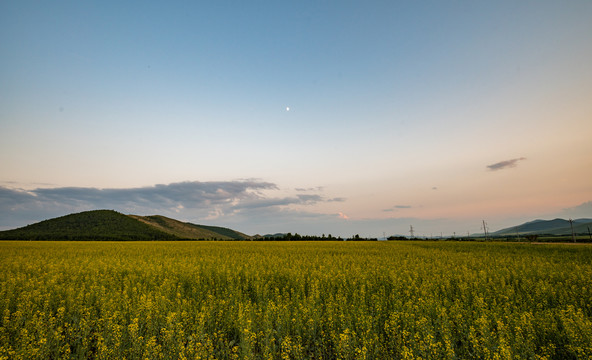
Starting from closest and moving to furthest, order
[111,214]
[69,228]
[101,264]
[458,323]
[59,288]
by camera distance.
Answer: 1. [458,323]
2. [59,288]
3. [101,264]
4. [69,228]
5. [111,214]

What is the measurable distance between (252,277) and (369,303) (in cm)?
472

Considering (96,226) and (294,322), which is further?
(96,226)

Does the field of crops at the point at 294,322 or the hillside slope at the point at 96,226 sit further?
Answer: the hillside slope at the point at 96,226

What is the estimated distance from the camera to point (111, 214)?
131 metres

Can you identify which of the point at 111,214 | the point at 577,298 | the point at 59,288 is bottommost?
the point at 577,298

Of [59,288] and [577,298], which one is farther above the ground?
[59,288]

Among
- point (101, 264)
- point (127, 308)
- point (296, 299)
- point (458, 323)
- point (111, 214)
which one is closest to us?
point (458, 323)

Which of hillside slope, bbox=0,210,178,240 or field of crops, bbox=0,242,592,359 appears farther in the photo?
hillside slope, bbox=0,210,178,240

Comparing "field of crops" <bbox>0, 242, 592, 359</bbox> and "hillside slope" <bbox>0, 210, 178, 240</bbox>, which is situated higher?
"hillside slope" <bbox>0, 210, 178, 240</bbox>

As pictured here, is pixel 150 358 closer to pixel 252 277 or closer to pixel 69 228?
pixel 252 277

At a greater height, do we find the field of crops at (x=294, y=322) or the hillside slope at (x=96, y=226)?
the hillside slope at (x=96, y=226)

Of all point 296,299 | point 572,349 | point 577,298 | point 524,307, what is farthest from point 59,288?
point 577,298

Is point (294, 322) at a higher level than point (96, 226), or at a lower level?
lower

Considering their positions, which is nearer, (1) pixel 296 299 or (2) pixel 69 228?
(1) pixel 296 299
